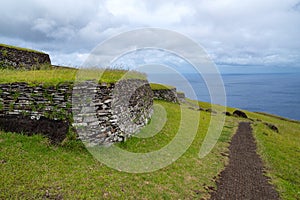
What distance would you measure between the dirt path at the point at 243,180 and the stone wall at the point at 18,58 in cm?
1897

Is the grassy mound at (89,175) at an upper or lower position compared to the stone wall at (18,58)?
lower

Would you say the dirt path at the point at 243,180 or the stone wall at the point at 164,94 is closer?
the dirt path at the point at 243,180

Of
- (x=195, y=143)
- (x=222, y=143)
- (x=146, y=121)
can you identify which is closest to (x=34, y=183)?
(x=146, y=121)

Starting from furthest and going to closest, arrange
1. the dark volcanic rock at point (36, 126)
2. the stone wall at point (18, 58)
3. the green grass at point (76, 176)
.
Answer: the stone wall at point (18, 58) < the dark volcanic rock at point (36, 126) < the green grass at point (76, 176)

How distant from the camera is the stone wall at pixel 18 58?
20330mm

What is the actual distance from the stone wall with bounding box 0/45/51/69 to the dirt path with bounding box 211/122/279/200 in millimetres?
18966

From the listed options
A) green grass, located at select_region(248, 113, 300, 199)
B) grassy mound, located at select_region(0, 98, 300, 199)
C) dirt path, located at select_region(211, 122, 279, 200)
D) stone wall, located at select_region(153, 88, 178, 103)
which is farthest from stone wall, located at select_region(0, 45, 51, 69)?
green grass, located at select_region(248, 113, 300, 199)

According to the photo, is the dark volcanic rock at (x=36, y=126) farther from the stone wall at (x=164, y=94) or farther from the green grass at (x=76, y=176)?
the stone wall at (x=164, y=94)

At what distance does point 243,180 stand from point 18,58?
23.9 metres

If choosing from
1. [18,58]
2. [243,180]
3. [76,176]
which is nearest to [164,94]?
[18,58]

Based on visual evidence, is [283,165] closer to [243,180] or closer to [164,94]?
[243,180]

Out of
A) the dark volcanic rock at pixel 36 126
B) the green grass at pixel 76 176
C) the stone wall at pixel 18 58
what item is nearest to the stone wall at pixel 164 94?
the stone wall at pixel 18 58

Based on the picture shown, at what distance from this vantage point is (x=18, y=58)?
2172cm

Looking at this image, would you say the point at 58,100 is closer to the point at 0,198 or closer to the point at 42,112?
the point at 42,112
